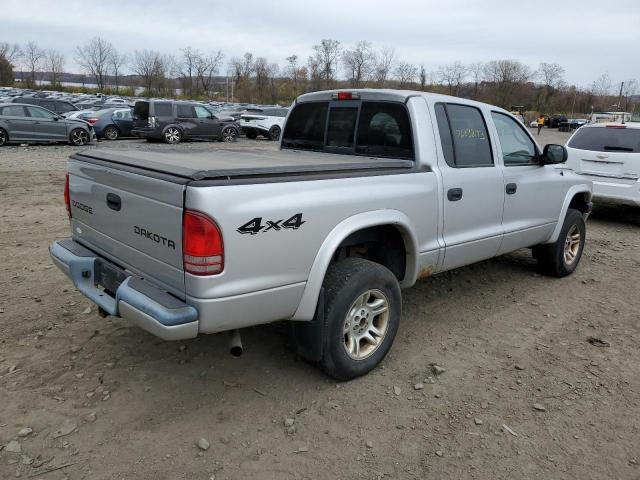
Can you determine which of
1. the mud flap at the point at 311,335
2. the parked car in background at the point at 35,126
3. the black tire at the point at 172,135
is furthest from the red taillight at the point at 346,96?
the black tire at the point at 172,135

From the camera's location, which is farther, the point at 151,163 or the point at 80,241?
the point at 80,241

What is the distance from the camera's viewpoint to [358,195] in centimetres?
320

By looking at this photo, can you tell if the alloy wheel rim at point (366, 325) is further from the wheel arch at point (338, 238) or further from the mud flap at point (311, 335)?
the wheel arch at point (338, 238)

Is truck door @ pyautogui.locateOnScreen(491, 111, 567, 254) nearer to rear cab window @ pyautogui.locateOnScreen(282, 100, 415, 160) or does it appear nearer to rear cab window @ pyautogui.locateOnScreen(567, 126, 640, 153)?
rear cab window @ pyautogui.locateOnScreen(282, 100, 415, 160)

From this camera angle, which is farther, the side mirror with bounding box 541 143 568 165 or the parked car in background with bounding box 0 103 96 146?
the parked car in background with bounding box 0 103 96 146

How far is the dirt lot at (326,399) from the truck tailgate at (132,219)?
84 centimetres

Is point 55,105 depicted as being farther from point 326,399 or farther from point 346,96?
point 326,399

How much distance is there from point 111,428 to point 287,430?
3.26ft

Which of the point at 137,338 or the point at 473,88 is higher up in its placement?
the point at 473,88

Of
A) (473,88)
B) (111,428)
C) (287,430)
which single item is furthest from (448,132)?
(473,88)

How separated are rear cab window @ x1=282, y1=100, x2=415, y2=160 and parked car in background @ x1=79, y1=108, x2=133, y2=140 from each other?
16716mm

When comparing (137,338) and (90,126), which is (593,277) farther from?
(90,126)

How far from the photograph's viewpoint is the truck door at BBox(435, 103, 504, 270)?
3.94 meters

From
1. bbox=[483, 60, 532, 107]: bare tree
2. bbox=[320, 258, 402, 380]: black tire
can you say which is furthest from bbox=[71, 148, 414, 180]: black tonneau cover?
bbox=[483, 60, 532, 107]: bare tree
